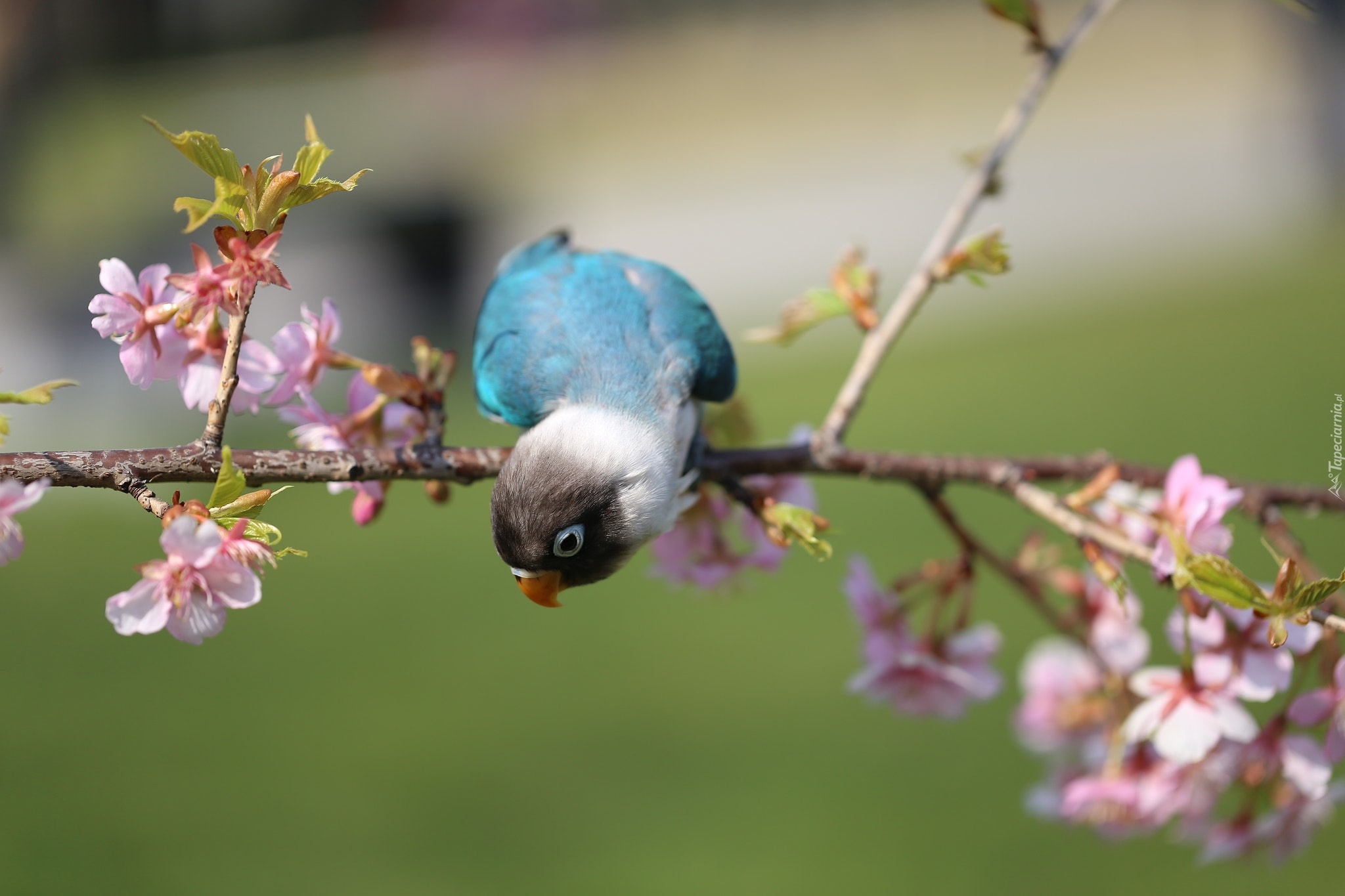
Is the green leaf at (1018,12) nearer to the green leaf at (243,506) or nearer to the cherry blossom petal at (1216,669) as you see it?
the cherry blossom petal at (1216,669)

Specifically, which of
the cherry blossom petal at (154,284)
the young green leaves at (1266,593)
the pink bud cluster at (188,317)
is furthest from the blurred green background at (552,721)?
the cherry blossom petal at (154,284)

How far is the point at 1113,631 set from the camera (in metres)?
1.87

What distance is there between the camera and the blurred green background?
407 cm

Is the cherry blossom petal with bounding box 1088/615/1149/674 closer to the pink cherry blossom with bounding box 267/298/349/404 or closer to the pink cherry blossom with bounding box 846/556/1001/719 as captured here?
the pink cherry blossom with bounding box 846/556/1001/719

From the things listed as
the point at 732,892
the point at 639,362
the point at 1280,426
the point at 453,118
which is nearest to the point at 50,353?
the point at 453,118

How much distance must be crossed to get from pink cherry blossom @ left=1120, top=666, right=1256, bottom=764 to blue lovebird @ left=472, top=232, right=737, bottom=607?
721mm

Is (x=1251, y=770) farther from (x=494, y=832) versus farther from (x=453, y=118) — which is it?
(x=453, y=118)

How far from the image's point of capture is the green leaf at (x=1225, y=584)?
130 cm

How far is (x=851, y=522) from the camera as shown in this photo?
22.7 ft

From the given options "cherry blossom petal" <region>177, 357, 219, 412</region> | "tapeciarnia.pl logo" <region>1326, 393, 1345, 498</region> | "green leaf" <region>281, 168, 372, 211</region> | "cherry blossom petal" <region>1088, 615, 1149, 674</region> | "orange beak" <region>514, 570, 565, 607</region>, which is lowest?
"orange beak" <region>514, 570, 565, 607</region>

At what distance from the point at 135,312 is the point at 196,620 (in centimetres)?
39

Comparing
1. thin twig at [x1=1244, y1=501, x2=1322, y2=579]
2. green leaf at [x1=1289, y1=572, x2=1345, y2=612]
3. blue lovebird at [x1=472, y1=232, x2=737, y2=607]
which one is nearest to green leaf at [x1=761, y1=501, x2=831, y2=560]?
blue lovebird at [x1=472, y1=232, x2=737, y2=607]

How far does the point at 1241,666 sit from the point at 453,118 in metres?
10.7

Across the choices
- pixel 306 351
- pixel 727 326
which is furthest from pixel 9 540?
pixel 727 326
